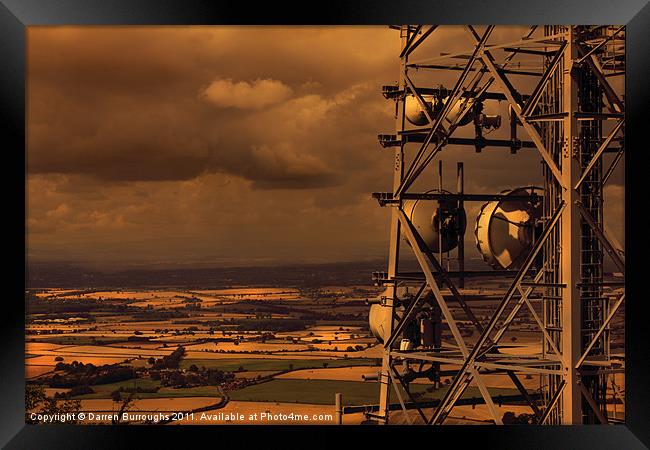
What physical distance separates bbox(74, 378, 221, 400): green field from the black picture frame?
2908cm

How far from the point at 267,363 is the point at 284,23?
35.6m

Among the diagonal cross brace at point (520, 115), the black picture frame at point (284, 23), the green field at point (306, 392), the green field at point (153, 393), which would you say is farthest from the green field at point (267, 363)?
the black picture frame at point (284, 23)

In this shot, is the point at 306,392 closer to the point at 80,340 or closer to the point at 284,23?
the point at 80,340

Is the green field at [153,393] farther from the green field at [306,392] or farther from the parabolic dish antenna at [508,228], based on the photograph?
the parabolic dish antenna at [508,228]

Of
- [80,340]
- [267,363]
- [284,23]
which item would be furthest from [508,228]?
[80,340]

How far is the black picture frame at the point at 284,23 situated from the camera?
8.22 metres

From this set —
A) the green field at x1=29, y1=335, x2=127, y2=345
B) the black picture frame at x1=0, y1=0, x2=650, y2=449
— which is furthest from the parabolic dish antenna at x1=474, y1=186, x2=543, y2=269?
the green field at x1=29, y1=335, x2=127, y2=345

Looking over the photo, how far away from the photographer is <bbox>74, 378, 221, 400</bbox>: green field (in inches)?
1501

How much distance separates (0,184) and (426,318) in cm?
1464

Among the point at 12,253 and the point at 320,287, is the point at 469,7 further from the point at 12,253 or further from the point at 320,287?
the point at 320,287

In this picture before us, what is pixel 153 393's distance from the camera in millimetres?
38688

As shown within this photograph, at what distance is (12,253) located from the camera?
28.7 ft

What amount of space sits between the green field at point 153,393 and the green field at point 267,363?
170cm

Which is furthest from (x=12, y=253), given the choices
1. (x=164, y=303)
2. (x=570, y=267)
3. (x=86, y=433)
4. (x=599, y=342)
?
(x=164, y=303)
